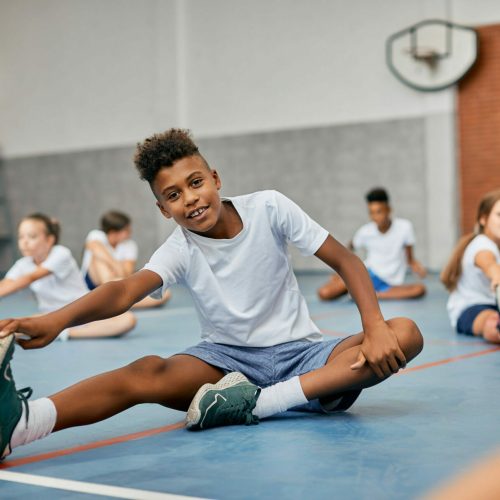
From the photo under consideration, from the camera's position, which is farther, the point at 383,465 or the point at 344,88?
the point at 344,88

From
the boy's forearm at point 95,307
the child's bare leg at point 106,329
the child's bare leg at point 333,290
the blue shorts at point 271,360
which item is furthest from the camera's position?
the child's bare leg at point 333,290

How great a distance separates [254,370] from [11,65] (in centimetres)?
1040

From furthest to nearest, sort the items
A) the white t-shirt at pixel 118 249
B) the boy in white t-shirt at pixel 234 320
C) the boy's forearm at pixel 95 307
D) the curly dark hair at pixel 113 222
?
1. the curly dark hair at pixel 113 222
2. the white t-shirt at pixel 118 249
3. the boy in white t-shirt at pixel 234 320
4. the boy's forearm at pixel 95 307

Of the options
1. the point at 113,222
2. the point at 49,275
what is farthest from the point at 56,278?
the point at 113,222

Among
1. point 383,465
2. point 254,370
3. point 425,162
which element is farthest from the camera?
point 425,162

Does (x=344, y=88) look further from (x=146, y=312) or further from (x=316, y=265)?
(x=146, y=312)

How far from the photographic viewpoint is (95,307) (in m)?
1.86

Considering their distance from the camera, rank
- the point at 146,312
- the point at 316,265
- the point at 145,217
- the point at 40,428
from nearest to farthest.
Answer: the point at 40,428, the point at 146,312, the point at 316,265, the point at 145,217

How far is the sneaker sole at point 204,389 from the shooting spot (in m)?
2.03

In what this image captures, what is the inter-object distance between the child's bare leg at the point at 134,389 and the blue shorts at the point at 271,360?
36mm

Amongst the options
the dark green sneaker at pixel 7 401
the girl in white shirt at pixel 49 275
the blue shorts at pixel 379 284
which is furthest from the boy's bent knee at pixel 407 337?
the blue shorts at pixel 379 284

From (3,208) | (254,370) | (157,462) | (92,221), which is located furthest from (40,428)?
(3,208)

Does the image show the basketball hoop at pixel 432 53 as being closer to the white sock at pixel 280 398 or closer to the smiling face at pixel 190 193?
the smiling face at pixel 190 193

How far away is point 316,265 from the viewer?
9.53 metres
